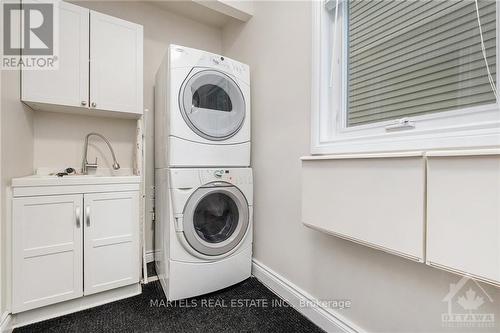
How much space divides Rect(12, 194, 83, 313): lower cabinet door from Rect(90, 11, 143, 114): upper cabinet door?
0.75 meters

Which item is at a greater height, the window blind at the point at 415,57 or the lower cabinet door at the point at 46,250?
the window blind at the point at 415,57

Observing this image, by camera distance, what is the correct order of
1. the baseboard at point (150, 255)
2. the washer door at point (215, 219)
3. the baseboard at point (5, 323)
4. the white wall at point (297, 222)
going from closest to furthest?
the white wall at point (297, 222) → the baseboard at point (5, 323) → the washer door at point (215, 219) → the baseboard at point (150, 255)

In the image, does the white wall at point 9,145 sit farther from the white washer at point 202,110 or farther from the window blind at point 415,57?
the window blind at point 415,57

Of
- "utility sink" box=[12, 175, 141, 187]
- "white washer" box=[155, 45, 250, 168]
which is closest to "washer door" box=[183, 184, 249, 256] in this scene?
"white washer" box=[155, 45, 250, 168]

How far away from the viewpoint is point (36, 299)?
1.39 meters

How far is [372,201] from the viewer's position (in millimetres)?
973

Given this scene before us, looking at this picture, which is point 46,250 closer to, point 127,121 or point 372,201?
point 127,121

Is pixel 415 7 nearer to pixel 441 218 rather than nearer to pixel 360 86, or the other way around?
pixel 360 86

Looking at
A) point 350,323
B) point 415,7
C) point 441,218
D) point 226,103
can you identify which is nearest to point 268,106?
point 226,103

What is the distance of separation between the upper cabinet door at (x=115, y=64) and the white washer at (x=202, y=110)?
23cm

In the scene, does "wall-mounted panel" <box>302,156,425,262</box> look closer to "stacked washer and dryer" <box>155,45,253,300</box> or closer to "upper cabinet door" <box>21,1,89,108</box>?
"stacked washer and dryer" <box>155,45,253,300</box>

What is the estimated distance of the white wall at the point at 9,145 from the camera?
126 centimetres

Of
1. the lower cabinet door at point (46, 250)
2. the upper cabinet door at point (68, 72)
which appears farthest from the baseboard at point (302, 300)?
the upper cabinet door at point (68, 72)

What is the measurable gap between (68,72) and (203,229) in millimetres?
1446
